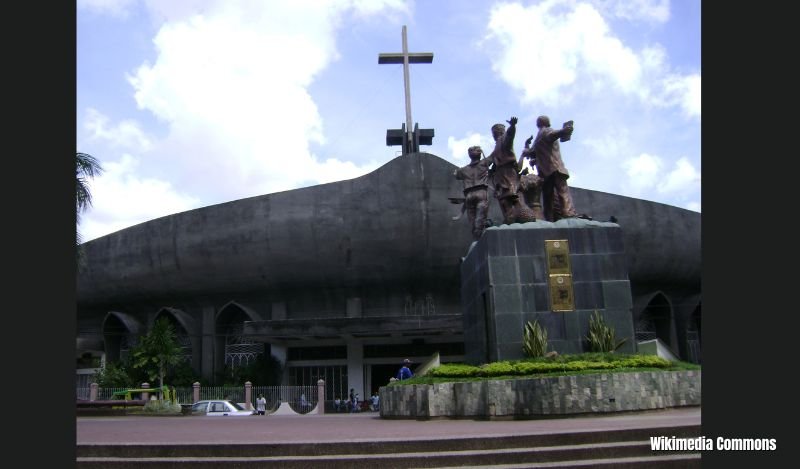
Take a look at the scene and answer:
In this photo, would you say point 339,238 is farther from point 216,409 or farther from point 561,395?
point 561,395

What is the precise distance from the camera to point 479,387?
32.7ft

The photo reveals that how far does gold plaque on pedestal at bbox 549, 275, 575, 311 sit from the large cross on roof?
1155 inches

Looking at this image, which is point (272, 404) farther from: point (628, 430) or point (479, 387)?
point (628, 430)

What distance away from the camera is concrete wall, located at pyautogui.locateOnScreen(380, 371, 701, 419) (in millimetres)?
9391

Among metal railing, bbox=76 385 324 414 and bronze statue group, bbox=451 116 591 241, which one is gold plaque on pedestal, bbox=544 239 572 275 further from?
metal railing, bbox=76 385 324 414

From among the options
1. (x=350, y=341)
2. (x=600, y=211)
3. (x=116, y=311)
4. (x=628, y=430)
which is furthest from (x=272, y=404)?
(x=628, y=430)

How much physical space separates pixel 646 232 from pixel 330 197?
16.4 meters

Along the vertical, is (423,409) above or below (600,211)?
below

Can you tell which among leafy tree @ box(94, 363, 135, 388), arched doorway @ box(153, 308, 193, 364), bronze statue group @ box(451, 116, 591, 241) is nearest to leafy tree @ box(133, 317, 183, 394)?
leafy tree @ box(94, 363, 135, 388)

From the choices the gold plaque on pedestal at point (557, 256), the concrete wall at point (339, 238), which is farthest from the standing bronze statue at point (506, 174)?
the concrete wall at point (339, 238)

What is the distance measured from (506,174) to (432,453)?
7.95 m

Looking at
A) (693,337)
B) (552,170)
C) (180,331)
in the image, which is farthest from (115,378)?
(693,337)

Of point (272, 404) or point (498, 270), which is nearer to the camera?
point (498, 270)

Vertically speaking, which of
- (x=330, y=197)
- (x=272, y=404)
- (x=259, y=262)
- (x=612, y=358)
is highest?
(x=330, y=197)
